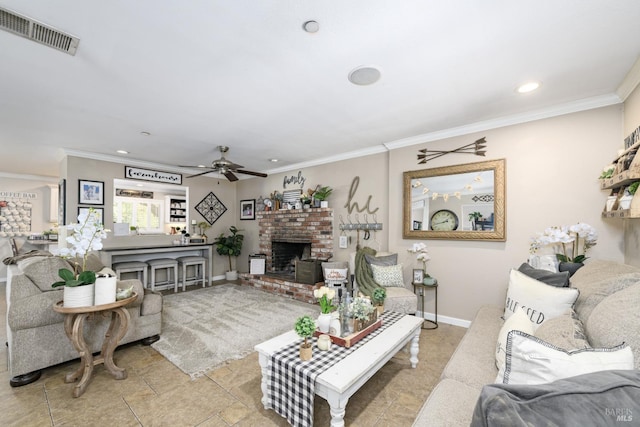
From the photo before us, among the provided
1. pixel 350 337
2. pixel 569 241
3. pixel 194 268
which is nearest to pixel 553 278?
pixel 569 241

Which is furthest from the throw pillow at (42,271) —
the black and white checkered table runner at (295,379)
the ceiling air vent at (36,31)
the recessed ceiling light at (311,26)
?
Result: the recessed ceiling light at (311,26)

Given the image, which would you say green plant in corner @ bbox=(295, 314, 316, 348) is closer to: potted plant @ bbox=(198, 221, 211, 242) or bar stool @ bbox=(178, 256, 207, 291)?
bar stool @ bbox=(178, 256, 207, 291)

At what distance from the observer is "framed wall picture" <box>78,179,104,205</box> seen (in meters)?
4.38

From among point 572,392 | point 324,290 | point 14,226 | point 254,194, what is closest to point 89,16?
point 324,290

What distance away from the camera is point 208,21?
1594mm

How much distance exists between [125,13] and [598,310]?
2.95 metres

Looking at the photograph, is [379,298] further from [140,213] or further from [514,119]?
[140,213]

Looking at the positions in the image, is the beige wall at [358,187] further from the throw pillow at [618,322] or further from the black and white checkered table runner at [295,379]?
the throw pillow at [618,322]

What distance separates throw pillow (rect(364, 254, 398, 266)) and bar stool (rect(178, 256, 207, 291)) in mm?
3600

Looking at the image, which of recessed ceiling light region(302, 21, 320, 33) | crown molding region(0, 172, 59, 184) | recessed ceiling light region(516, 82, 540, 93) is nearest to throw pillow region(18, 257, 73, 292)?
recessed ceiling light region(302, 21, 320, 33)

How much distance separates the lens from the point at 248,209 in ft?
20.8

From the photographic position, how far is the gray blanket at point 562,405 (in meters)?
0.58

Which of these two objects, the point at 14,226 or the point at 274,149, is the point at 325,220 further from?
the point at 14,226

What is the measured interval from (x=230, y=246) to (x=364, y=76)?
491cm
